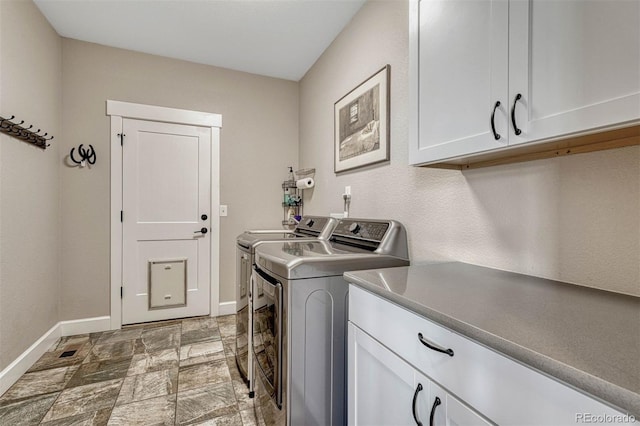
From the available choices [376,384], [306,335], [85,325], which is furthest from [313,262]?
[85,325]

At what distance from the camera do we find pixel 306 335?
51.6 inches

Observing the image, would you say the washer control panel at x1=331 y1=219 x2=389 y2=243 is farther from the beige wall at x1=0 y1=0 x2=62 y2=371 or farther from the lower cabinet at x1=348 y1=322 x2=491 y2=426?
the beige wall at x1=0 y1=0 x2=62 y2=371

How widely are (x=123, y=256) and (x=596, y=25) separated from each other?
3.37m

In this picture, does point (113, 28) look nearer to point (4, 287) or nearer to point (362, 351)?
point (4, 287)

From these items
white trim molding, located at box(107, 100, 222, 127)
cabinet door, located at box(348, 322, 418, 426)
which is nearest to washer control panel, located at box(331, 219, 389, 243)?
cabinet door, located at box(348, 322, 418, 426)

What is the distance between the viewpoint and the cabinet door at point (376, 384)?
0.89 meters

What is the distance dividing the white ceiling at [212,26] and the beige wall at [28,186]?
30cm

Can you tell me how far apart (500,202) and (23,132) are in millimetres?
2886

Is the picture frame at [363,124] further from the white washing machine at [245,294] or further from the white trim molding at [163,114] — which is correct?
the white trim molding at [163,114]

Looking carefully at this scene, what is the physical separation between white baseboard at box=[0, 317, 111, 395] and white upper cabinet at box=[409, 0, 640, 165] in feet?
9.02

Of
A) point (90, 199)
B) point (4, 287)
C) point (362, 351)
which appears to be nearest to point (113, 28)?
point (90, 199)

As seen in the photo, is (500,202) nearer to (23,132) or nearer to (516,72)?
(516,72)

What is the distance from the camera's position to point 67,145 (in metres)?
2.62

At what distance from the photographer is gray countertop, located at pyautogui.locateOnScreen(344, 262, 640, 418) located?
482mm
